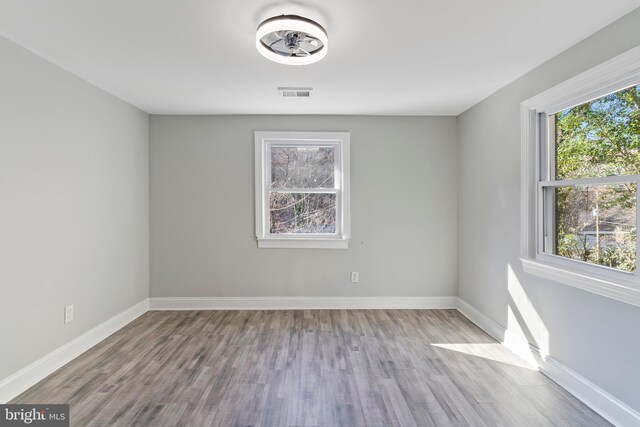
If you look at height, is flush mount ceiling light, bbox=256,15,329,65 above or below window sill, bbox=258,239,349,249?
above

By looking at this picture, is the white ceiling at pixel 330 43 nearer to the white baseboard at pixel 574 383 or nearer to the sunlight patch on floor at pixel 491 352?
the white baseboard at pixel 574 383

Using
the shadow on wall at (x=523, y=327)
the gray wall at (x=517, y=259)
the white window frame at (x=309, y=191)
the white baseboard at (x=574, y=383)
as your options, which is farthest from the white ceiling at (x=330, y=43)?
the white baseboard at (x=574, y=383)

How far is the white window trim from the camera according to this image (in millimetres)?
1852

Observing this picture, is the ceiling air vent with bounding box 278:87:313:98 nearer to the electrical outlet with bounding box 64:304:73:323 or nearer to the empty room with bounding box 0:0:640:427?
the empty room with bounding box 0:0:640:427

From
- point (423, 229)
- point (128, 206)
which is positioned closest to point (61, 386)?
point (128, 206)

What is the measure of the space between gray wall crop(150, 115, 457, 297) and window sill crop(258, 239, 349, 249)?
7 centimetres

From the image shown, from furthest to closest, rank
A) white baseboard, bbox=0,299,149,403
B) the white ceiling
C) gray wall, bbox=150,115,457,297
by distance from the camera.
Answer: gray wall, bbox=150,115,457,297, white baseboard, bbox=0,299,149,403, the white ceiling

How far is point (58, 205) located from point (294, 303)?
8.28ft

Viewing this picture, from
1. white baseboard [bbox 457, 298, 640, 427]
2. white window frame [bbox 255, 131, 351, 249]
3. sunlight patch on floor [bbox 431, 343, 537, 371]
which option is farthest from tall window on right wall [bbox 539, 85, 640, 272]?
white window frame [bbox 255, 131, 351, 249]

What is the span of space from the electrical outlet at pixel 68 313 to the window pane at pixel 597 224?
392 cm

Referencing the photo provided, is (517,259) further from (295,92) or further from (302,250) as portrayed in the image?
(295,92)

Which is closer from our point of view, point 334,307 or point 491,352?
point 491,352

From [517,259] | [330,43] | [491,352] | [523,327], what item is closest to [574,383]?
[523,327]

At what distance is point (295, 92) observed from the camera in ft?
10.2
